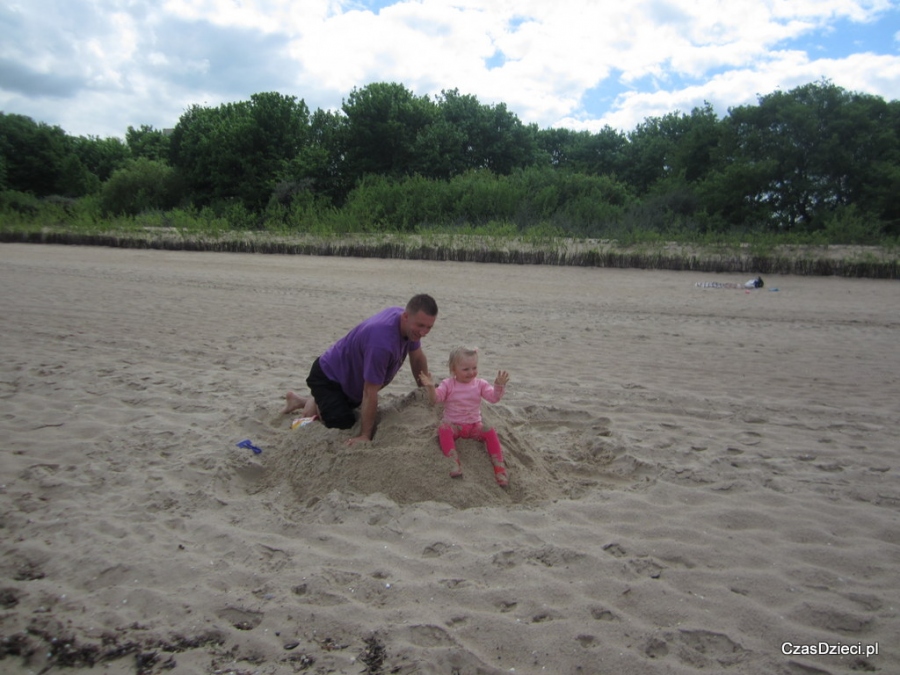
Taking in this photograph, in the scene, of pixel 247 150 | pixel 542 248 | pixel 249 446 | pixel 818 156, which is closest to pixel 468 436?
pixel 249 446

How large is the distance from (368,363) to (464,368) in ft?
2.09

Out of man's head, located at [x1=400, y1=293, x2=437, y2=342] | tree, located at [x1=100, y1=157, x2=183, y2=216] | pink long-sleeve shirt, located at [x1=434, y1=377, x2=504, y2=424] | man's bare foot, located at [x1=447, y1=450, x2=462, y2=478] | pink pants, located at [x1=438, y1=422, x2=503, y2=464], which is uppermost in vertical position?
tree, located at [x1=100, y1=157, x2=183, y2=216]

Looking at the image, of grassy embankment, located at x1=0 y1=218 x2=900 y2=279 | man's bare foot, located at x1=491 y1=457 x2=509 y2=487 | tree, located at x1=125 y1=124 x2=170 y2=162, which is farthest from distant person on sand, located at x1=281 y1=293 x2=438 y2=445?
tree, located at x1=125 y1=124 x2=170 y2=162

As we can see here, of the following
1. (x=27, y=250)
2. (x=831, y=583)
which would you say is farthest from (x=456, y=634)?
(x=27, y=250)

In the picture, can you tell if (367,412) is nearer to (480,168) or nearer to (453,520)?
(453,520)

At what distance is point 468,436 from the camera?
13.2 feet

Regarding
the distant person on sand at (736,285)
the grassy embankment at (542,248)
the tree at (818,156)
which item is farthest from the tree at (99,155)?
the distant person on sand at (736,285)

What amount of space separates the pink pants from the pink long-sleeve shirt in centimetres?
4

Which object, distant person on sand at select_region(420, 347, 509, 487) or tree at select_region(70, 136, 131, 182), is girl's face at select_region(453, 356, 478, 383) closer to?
distant person on sand at select_region(420, 347, 509, 487)

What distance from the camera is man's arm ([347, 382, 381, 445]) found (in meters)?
4.11

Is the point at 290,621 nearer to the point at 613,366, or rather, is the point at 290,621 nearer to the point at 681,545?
the point at 681,545

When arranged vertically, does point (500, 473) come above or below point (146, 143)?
below

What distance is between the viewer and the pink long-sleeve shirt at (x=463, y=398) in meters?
3.98

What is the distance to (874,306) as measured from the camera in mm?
12078
